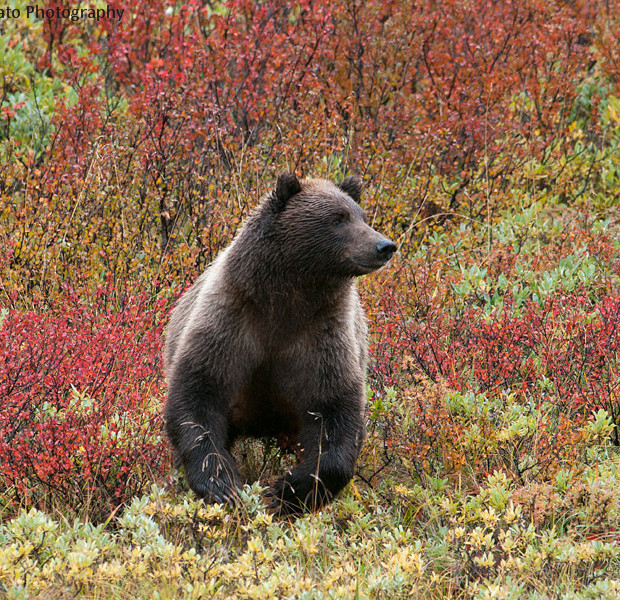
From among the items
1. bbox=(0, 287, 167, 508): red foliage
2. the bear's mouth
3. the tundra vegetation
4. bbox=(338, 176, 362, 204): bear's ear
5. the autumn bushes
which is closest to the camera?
the tundra vegetation

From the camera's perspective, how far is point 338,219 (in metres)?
4.62

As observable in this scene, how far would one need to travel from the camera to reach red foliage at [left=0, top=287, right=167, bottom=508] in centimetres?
423

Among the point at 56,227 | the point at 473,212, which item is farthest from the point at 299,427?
the point at 473,212

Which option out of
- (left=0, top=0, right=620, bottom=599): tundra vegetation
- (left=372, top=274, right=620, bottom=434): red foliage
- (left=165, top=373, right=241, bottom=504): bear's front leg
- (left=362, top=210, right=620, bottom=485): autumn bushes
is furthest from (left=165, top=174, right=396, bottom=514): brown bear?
(left=372, top=274, right=620, bottom=434): red foliage

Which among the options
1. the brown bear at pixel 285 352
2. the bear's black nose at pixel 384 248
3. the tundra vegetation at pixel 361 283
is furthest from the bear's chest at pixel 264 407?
the bear's black nose at pixel 384 248

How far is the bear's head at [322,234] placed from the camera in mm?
4461

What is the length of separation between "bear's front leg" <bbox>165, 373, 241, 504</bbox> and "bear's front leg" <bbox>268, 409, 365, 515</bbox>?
27 centimetres

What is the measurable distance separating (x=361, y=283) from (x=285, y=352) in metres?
2.39

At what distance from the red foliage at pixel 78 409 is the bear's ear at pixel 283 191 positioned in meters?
1.25

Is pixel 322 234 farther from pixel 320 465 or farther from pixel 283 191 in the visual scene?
pixel 320 465

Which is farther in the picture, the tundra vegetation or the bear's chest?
the bear's chest

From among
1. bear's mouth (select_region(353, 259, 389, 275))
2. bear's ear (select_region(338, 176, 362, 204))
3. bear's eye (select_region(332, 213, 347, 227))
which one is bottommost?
bear's mouth (select_region(353, 259, 389, 275))

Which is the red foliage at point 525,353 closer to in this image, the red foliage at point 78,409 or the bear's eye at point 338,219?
the bear's eye at point 338,219

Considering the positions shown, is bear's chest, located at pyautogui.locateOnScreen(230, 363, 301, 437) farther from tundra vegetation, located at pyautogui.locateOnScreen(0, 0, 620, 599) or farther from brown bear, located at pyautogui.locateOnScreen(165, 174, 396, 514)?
tundra vegetation, located at pyautogui.locateOnScreen(0, 0, 620, 599)
